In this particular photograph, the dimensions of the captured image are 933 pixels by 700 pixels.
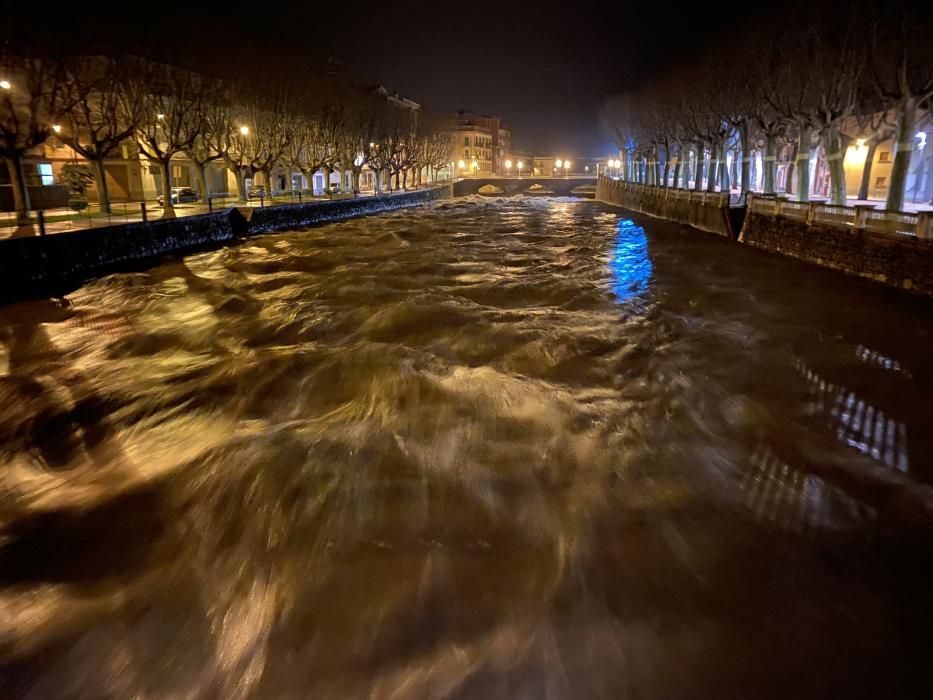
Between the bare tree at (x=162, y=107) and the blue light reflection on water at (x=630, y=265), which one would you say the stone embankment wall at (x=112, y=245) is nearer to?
the bare tree at (x=162, y=107)

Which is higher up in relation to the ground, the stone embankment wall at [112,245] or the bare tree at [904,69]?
the bare tree at [904,69]

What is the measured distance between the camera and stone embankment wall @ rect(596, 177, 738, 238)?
105ft

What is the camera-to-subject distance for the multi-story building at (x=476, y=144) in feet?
410

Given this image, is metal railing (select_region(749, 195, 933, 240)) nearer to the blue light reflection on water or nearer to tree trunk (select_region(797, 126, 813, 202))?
tree trunk (select_region(797, 126, 813, 202))

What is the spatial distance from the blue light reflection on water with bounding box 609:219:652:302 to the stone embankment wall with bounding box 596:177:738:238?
3.51m

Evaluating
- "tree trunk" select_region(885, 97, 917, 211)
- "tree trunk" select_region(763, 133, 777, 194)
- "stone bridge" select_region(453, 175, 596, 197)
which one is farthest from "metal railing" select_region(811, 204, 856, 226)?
"stone bridge" select_region(453, 175, 596, 197)

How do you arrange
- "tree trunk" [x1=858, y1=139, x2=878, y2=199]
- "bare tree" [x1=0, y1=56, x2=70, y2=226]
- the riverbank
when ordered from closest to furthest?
the riverbank, "bare tree" [x1=0, y1=56, x2=70, y2=226], "tree trunk" [x1=858, y1=139, x2=878, y2=199]

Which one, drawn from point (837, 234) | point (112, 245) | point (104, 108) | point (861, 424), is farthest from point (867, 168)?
point (104, 108)

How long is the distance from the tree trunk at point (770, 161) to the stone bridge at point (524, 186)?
190 ft

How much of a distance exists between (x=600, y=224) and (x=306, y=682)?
4141 centimetres

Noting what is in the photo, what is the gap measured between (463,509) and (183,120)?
37326mm

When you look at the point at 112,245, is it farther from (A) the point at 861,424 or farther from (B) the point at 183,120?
(A) the point at 861,424

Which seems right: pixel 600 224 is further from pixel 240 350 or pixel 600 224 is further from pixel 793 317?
pixel 240 350

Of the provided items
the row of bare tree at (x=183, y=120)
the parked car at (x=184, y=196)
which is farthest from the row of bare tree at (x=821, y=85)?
the parked car at (x=184, y=196)
